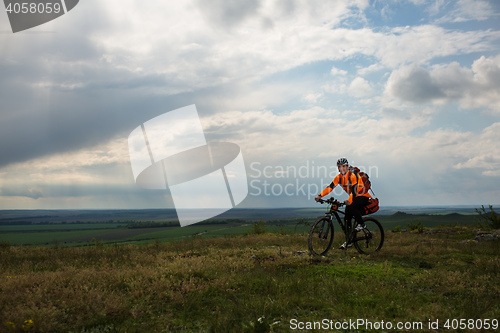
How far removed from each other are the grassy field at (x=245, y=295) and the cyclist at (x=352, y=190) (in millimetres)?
1703

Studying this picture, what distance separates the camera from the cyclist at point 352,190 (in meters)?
10.8

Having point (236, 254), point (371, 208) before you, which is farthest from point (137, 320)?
point (371, 208)

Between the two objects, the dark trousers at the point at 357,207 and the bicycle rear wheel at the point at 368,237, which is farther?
the bicycle rear wheel at the point at 368,237

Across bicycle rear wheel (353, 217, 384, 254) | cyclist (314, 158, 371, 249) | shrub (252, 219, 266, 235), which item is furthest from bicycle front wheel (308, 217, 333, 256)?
shrub (252, 219, 266, 235)

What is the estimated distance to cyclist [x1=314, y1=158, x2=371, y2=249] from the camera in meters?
10.8

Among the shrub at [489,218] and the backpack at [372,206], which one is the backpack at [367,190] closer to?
the backpack at [372,206]

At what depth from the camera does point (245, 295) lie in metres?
6.70

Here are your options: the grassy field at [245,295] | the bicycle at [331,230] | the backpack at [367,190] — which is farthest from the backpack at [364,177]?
the grassy field at [245,295]

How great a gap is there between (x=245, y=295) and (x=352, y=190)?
18.7 ft

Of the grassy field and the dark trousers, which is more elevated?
the dark trousers

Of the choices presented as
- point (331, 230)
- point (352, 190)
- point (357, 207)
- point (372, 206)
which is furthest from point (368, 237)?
point (352, 190)

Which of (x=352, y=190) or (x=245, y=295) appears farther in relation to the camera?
(x=352, y=190)

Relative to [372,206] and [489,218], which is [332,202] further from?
[489,218]

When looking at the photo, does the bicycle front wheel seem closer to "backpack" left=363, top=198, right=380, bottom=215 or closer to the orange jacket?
the orange jacket
